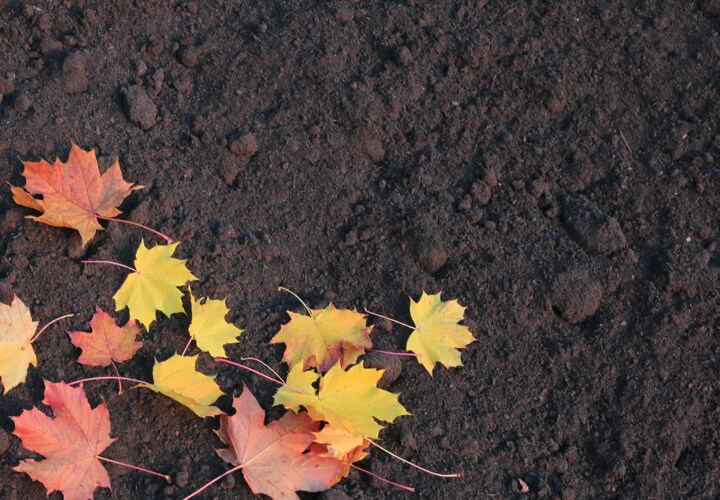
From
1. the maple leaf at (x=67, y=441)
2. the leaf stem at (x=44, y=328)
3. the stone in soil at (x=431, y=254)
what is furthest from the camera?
the stone in soil at (x=431, y=254)

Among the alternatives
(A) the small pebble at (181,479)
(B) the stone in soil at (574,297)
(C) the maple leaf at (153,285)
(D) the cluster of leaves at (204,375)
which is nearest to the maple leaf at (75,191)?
(D) the cluster of leaves at (204,375)

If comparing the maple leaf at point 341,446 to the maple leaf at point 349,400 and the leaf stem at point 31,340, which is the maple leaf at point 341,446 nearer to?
the maple leaf at point 349,400

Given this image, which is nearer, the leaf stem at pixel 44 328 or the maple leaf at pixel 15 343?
the maple leaf at pixel 15 343

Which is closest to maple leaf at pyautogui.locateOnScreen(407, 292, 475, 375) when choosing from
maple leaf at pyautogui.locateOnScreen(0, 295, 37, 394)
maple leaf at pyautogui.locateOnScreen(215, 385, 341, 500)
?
maple leaf at pyautogui.locateOnScreen(215, 385, 341, 500)

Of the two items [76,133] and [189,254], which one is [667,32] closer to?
[189,254]

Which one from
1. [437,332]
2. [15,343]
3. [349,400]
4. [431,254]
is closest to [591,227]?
[431,254]

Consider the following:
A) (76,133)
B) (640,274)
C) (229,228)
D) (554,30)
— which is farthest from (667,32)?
(76,133)

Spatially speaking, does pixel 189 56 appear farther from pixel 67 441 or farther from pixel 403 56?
pixel 67 441
